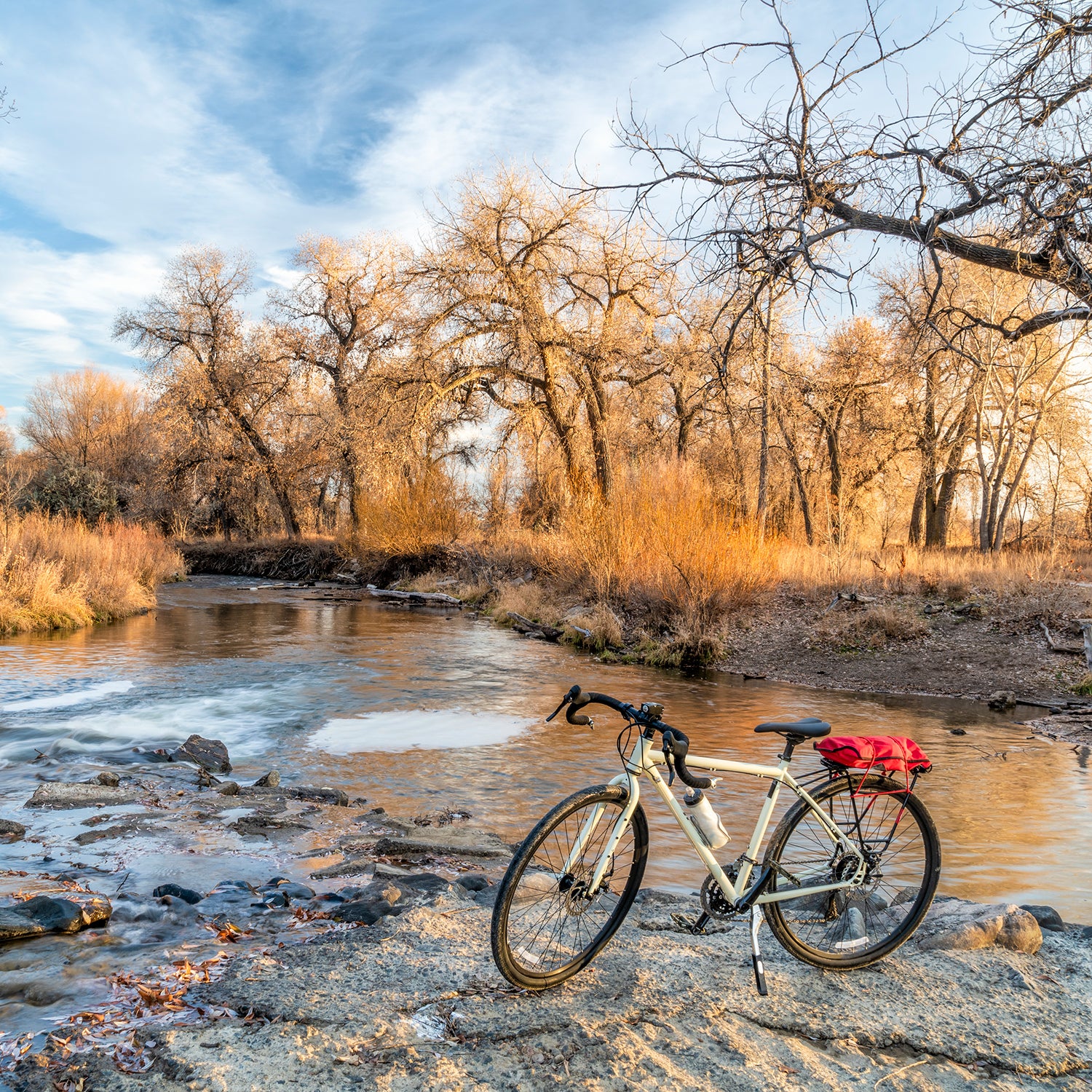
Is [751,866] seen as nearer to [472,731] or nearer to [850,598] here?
[472,731]

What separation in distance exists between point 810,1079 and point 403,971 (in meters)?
1.61

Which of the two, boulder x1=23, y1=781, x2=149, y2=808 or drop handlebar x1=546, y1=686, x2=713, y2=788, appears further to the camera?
boulder x1=23, y1=781, x2=149, y2=808

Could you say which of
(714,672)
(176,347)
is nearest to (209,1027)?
(714,672)

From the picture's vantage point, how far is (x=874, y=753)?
349 cm

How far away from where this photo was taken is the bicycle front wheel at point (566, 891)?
3.05 m

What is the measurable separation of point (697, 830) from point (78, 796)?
548 centimetres

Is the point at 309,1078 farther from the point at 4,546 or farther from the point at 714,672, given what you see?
the point at 4,546

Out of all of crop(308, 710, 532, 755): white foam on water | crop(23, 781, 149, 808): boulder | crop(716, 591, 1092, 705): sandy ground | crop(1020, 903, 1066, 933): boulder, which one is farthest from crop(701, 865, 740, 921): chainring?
crop(716, 591, 1092, 705): sandy ground

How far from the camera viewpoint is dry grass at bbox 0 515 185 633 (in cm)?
1702

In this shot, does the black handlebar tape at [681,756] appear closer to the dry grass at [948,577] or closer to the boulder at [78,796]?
the boulder at [78,796]

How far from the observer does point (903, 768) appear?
11.6ft

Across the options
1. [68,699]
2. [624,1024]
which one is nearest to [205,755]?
[68,699]

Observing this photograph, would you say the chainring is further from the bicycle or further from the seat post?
the seat post

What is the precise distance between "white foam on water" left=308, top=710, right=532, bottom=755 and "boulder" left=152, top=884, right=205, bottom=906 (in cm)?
403
